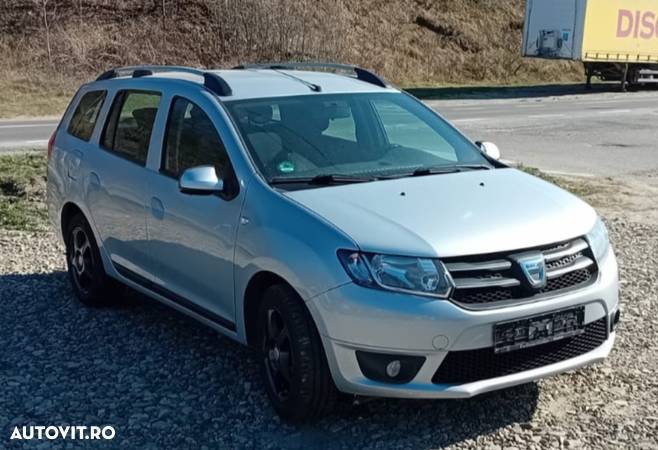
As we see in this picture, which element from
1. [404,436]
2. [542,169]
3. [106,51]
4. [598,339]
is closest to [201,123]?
[404,436]

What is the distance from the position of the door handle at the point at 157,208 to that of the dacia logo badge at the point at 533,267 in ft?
7.66

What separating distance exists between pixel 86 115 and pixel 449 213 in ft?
11.6

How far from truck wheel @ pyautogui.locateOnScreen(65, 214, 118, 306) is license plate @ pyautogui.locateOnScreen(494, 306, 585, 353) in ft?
11.0

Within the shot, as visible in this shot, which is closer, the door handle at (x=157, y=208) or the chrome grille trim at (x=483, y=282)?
the chrome grille trim at (x=483, y=282)

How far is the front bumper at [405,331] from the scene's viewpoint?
402 centimetres

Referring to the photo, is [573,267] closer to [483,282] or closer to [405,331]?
[483,282]

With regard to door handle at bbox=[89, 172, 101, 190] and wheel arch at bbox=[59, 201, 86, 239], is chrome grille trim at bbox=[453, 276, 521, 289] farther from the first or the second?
wheel arch at bbox=[59, 201, 86, 239]

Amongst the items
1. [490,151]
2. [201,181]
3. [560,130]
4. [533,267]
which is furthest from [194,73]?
[560,130]

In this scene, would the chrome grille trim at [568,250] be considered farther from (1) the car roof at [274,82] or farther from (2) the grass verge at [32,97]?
(2) the grass verge at [32,97]

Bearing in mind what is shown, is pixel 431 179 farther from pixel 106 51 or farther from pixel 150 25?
pixel 150 25

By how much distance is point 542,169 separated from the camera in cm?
1374

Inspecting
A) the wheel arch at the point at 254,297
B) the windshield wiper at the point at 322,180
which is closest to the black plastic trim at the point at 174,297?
the wheel arch at the point at 254,297

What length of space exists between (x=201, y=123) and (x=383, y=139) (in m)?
1.15

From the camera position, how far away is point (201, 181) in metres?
4.86
